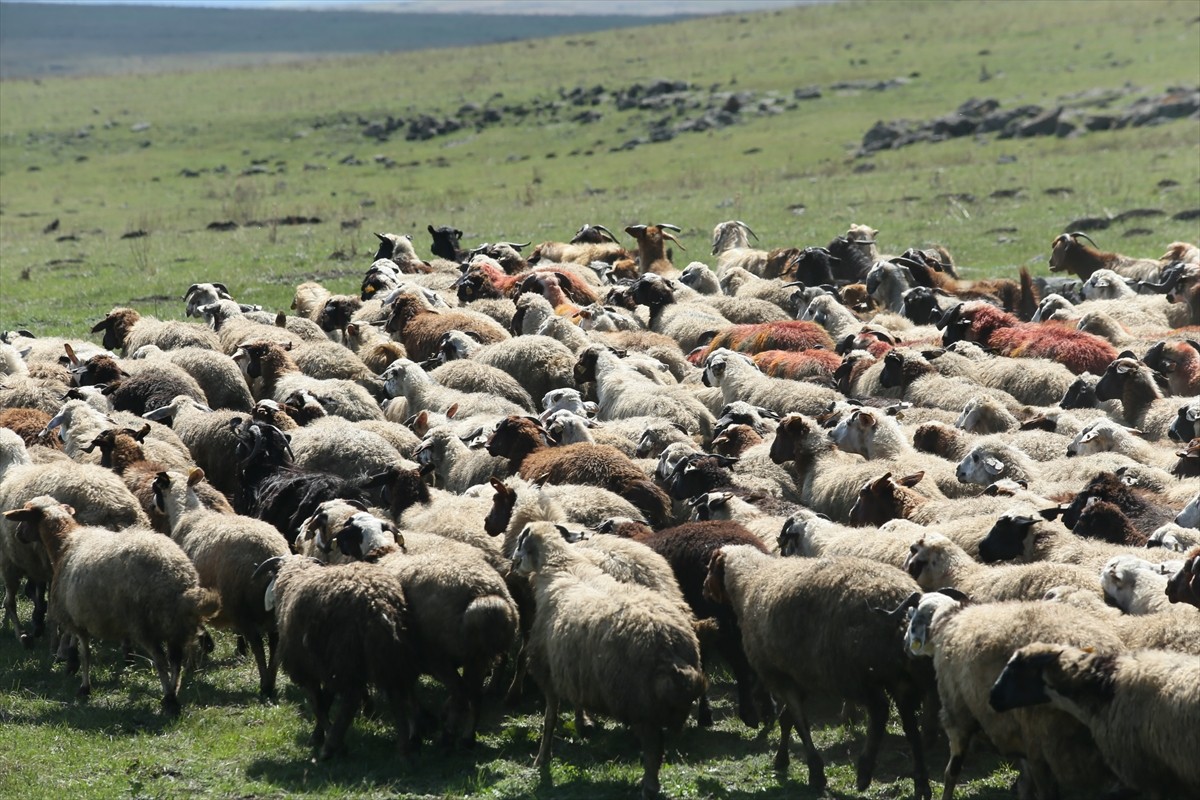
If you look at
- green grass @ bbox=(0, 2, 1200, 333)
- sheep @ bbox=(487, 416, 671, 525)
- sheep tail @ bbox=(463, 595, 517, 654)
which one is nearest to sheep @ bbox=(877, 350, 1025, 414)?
sheep @ bbox=(487, 416, 671, 525)

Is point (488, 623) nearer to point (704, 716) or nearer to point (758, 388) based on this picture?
point (704, 716)

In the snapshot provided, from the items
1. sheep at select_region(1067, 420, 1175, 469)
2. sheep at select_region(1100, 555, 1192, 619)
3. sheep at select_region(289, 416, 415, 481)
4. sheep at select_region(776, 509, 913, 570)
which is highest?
sheep at select_region(1100, 555, 1192, 619)

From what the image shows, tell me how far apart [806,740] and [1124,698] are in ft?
6.39

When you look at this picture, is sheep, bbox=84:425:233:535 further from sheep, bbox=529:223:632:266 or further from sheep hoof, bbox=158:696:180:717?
sheep, bbox=529:223:632:266

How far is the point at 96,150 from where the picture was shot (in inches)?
2323

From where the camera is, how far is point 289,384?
49.8ft

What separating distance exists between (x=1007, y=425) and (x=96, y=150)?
52399 mm

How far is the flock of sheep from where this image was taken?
8.08m

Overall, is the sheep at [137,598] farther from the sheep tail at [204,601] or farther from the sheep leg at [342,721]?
the sheep leg at [342,721]

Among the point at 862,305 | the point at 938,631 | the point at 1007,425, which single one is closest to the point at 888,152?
the point at 862,305

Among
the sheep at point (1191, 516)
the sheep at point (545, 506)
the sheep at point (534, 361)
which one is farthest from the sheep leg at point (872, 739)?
the sheep at point (534, 361)

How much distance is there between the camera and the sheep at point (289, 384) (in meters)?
14.7

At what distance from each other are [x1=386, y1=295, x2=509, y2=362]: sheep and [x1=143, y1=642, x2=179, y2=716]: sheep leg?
811 cm

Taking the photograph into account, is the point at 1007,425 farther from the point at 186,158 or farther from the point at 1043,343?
the point at 186,158
